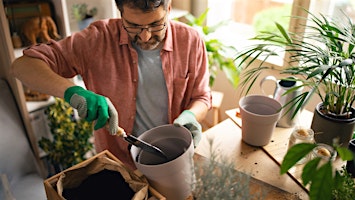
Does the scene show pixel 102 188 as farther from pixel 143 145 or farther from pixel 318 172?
pixel 318 172

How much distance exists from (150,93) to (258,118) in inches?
16.7

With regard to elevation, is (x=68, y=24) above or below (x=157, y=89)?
above

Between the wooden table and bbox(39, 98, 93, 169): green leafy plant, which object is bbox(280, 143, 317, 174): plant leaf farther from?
bbox(39, 98, 93, 169): green leafy plant

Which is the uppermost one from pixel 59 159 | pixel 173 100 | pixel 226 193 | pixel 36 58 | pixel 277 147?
pixel 36 58

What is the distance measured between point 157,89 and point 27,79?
461 millimetres

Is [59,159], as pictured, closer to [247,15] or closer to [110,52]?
[110,52]

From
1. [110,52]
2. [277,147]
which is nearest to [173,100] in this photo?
[110,52]

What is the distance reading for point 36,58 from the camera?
1112mm

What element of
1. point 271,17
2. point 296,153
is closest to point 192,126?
point 296,153

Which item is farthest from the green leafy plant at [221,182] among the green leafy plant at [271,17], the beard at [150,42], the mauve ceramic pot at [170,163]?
the green leafy plant at [271,17]

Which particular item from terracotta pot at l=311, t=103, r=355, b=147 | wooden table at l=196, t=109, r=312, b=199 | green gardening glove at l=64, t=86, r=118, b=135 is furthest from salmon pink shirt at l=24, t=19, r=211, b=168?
terracotta pot at l=311, t=103, r=355, b=147

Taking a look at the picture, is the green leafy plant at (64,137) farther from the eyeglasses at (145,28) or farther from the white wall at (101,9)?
the eyeglasses at (145,28)

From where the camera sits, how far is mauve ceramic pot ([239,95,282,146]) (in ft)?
3.67

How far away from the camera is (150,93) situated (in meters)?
1.28
